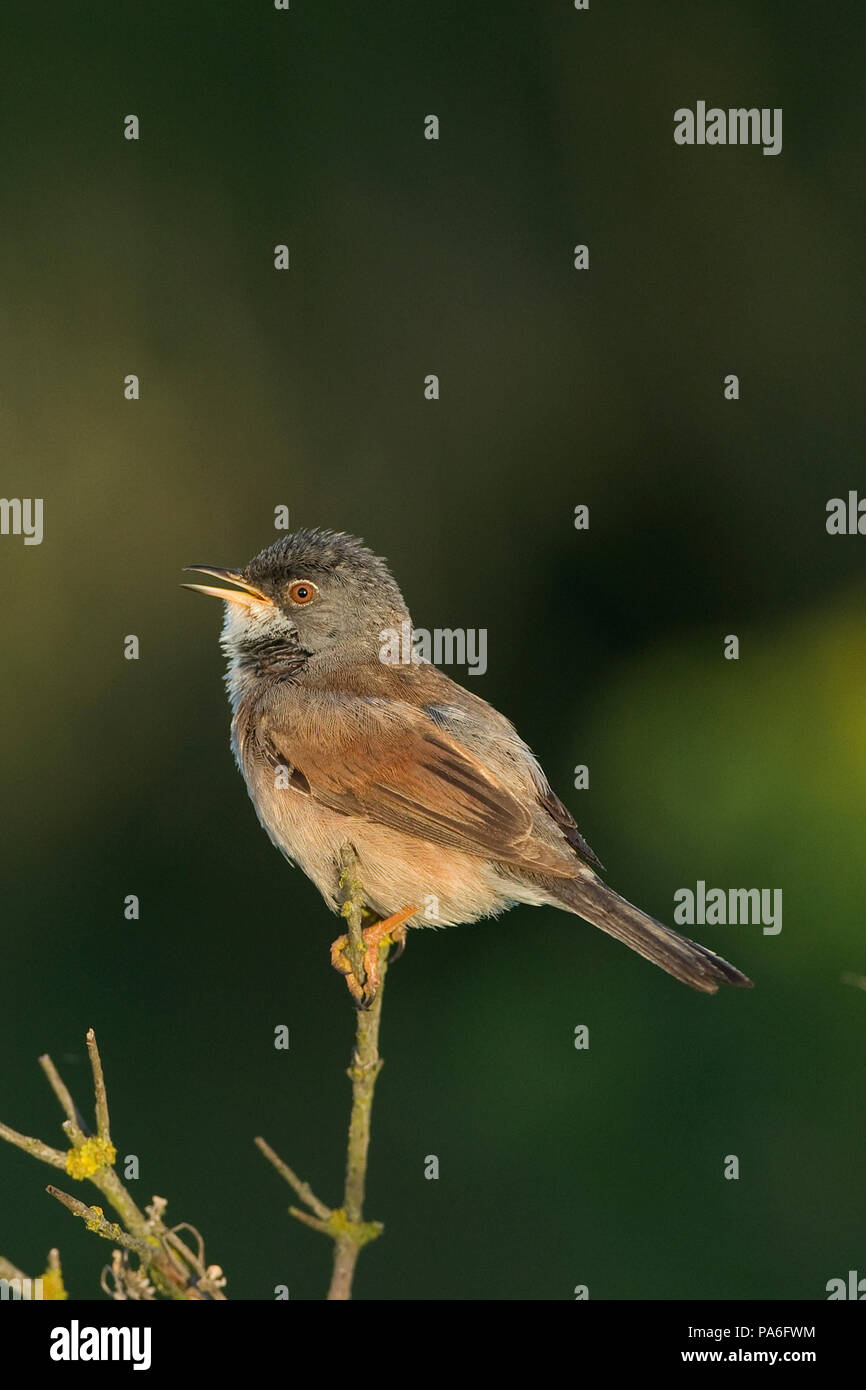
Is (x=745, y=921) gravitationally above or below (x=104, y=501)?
below

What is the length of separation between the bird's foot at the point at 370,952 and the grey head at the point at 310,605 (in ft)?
3.05

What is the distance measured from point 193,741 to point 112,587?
40.9 inches

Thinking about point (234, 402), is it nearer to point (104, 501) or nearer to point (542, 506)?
point (104, 501)

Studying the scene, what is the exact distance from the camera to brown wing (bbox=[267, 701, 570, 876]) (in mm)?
4824

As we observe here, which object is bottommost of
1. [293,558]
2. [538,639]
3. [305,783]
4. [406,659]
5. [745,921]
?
[745,921]

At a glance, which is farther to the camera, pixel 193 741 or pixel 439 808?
pixel 193 741

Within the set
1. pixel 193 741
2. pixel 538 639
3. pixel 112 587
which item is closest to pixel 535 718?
pixel 538 639

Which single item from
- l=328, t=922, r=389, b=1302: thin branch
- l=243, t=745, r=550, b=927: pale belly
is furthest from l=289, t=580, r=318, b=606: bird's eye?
l=328, t=922, r=389, b=1302: thin branch

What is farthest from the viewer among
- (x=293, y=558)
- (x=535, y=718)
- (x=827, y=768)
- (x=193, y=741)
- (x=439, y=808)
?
(x=193, y=741)

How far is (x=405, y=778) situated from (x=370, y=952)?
2.55 feet

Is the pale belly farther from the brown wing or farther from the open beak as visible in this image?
the open beak

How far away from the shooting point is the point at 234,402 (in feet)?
28.9

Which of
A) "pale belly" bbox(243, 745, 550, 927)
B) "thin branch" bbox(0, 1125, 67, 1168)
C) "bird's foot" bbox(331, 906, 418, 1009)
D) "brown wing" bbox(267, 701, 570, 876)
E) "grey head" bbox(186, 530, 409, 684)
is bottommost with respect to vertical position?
"thin branch" bbox(0, 1125, 67, 1168)

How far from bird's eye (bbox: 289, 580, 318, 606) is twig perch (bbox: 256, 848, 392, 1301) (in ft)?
6.07
